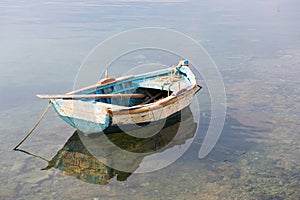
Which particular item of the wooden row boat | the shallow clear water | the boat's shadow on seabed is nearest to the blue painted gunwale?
the wooden row boat

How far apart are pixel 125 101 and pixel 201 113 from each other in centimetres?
251

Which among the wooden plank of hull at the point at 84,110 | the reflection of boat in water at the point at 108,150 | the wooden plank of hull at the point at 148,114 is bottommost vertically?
the reflection of boat in water at the point at 108,150

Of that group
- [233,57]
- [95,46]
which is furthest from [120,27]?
[233,57]

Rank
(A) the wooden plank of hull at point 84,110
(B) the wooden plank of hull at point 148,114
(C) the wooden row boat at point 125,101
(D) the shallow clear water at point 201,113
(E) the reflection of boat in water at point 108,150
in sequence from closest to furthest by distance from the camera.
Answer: (D) the shallow clear water at point 201,113
(E) the reflection of boat in water at point 108,150
(A) the wooden plank of hull at point 84,110
(C) the wooden row boat at point 125,101
(B) the wooden plank of hull at point 148,114

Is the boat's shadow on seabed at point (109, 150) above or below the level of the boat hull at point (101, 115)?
below

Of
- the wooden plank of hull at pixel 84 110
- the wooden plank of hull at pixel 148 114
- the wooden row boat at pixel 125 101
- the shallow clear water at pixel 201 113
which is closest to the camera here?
the shallow clear water at pixel 201 113

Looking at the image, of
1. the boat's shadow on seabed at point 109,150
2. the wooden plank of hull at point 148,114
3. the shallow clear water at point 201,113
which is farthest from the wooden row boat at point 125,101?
the shallow clear water at point 201,113

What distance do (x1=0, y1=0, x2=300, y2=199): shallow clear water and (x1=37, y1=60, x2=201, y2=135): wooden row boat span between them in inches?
39.0

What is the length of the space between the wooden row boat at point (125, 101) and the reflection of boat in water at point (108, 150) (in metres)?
0.46

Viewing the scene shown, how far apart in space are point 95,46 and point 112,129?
38.3ft

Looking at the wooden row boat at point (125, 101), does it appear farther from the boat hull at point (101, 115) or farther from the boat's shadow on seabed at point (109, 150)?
the boat's shadow on seabed at point (109, 150)

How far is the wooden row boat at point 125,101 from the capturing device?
859 cm

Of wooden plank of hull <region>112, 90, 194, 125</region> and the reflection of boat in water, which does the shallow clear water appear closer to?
the reflection of boat in water

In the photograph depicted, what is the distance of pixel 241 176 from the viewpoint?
8.05 meters
